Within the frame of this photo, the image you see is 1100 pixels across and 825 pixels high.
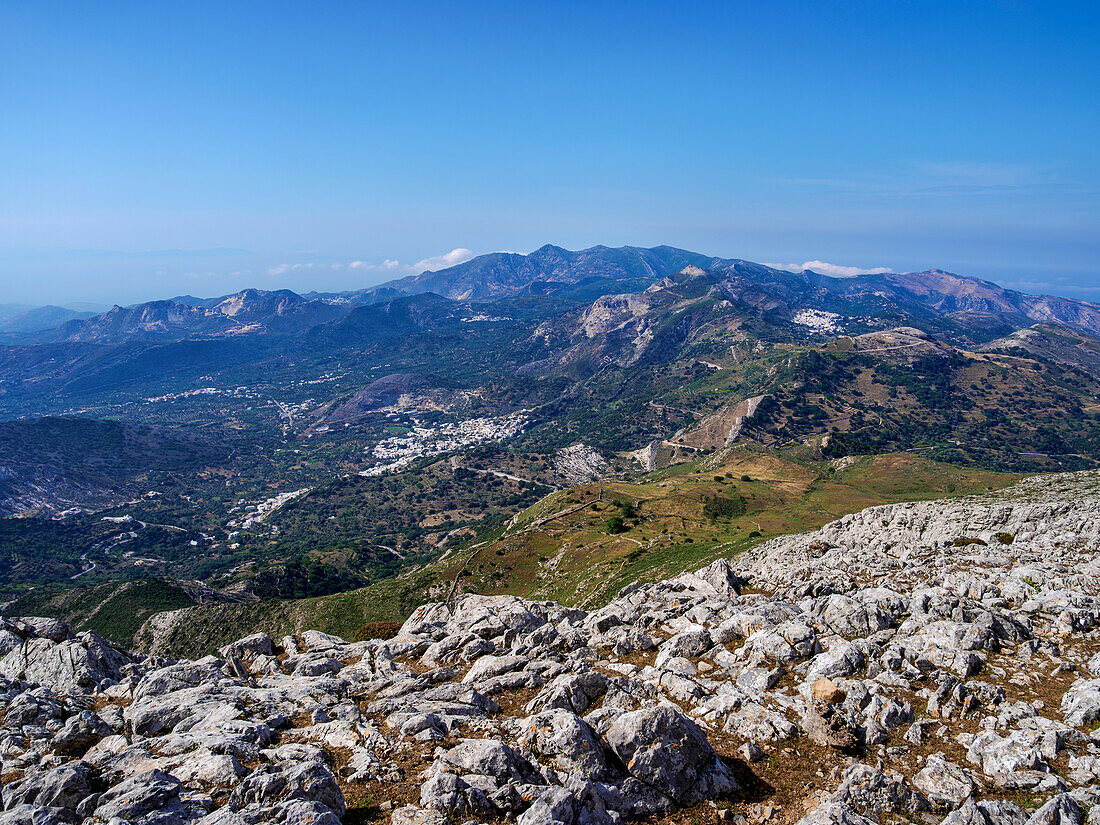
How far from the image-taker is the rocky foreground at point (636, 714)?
54.2ft

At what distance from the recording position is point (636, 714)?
18812mm

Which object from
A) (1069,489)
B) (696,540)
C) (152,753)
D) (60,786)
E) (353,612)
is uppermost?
(60,786)

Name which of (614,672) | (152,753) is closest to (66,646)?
(152,753)

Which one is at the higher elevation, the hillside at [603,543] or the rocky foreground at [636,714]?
the rocky foreground at [636,714]

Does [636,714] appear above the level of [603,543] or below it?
above

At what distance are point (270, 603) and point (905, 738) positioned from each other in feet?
339

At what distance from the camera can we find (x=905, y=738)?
19.8 metres

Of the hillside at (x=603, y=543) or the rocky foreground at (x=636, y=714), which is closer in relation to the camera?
the rocky foreground at (x=636, y=714)

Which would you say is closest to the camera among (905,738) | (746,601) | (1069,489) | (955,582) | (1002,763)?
(1002,763)

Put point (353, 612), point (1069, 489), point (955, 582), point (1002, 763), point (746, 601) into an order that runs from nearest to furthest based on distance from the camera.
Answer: point (1002, 763) → point (955, 582) → point (746, 601) → point (1069, 489) → point (353, 612)

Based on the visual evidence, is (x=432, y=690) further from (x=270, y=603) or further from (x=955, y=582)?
(x=270, y=603)

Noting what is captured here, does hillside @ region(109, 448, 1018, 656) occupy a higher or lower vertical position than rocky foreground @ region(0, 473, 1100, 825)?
lower

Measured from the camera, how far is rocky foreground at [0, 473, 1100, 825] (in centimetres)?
1653

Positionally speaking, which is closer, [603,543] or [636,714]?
[636,714]
